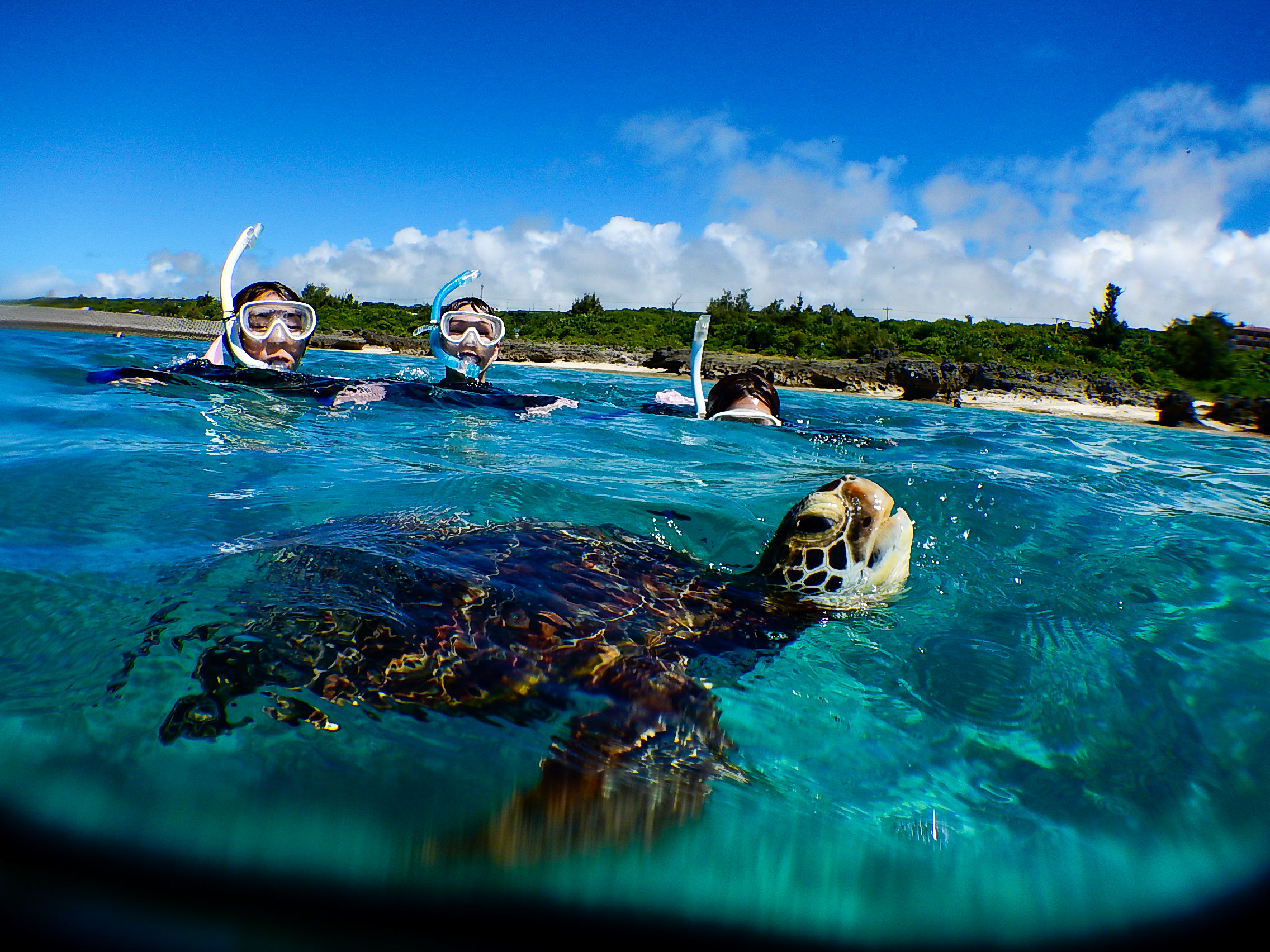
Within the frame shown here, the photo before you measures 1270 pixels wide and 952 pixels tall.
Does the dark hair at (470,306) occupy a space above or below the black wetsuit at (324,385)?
above

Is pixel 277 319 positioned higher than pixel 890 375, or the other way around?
pixel 890 375

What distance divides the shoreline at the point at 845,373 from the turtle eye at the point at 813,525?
13.4 meters

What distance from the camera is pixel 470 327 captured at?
8.80 meters

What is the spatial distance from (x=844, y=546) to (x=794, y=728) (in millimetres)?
815

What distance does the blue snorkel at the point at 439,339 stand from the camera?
8.13 meters

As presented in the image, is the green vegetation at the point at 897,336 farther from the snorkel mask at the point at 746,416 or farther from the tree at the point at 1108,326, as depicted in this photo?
the snorkel mask at the point at 746,416

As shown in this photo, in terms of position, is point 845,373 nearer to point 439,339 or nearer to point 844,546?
point 439,339

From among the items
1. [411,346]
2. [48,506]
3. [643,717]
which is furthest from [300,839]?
[411,346]

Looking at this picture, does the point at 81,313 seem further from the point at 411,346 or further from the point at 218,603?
the point at 218,603

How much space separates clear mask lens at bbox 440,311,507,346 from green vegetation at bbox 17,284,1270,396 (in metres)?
14.8

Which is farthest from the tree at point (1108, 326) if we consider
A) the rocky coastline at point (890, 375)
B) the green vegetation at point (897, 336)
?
the rocky coastline at point (890, 375)

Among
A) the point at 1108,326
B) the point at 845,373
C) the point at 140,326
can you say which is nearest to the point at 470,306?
the point at 845,373

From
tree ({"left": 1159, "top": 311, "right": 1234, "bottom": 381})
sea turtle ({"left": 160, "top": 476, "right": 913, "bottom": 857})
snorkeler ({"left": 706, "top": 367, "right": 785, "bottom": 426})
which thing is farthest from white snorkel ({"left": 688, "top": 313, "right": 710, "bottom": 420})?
tree ({"left": 1159, "top": 311, "right": 1234, "bottom": 381})

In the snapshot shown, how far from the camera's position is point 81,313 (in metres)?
23.2
